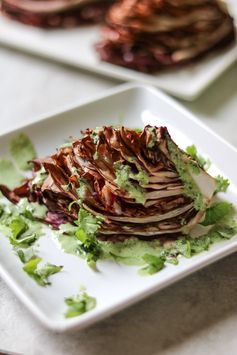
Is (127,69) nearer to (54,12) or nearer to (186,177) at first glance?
(54,12)

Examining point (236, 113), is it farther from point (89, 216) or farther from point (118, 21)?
point (89, 216)

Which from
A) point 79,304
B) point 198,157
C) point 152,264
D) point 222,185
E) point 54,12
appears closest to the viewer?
point 79,304

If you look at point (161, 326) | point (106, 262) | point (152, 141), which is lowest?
point (161, 326)

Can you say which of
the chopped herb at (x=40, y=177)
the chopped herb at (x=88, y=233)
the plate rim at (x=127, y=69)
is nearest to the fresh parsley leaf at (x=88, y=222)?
the chopped herb at (x=88, y=233)

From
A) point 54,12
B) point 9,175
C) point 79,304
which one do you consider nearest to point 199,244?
point 79,304

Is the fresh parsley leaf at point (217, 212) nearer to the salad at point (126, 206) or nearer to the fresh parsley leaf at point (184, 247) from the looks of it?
the salad at point (126, 206)

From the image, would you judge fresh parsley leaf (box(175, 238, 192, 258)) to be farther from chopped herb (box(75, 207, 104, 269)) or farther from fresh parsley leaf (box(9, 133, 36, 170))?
fresh parsley leaf (box(9, 133, 36, 170))

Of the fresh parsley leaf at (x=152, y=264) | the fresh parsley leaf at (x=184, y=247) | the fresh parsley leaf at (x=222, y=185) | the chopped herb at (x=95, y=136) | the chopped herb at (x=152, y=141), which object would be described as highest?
the chopped herb at (x=152, y=141)
